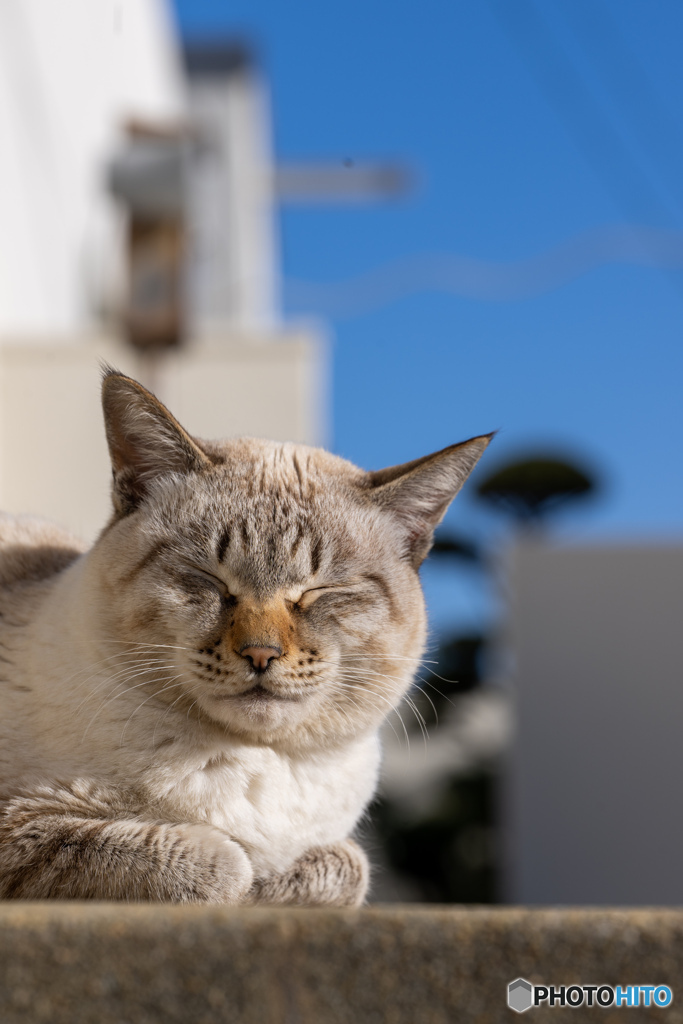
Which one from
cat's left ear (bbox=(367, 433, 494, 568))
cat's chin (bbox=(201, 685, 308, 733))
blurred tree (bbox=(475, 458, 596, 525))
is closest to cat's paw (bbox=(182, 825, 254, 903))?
cat's chin (bbox=(201, 685, 308, 733))

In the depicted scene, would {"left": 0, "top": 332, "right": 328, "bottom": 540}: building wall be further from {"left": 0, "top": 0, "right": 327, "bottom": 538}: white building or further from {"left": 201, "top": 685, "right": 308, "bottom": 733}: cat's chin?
{"left": 201, "top": 685, "right": 308, "bottom": 733}: cat's chin

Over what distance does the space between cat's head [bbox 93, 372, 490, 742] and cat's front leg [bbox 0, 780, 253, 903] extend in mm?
229

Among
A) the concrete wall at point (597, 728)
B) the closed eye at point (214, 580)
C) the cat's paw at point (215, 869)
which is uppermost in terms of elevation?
the closed eye at point (214, 580)

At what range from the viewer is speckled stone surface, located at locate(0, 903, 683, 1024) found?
1.11 metres

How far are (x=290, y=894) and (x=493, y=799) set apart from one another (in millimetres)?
6244

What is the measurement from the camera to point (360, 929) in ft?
3.74

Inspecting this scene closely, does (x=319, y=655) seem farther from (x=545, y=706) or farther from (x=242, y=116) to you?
(x=242, y=116)

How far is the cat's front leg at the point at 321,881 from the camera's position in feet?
5.76

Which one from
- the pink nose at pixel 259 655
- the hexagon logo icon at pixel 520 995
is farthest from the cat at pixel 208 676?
the hexagon logo icon at pixel 520 995

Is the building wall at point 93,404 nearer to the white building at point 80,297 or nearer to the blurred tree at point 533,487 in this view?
→ the white building at point 80,297

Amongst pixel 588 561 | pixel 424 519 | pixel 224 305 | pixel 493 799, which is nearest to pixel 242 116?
pixel 224 305

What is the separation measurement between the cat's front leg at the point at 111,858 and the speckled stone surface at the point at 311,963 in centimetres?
43

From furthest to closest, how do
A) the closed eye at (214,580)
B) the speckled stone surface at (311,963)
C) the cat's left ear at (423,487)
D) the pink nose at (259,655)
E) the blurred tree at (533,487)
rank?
1. the blurred tree at (533,487)
2. the cat's left ear at (423,487)
3. the closed eye at (214,580)
4. the pink nose at (259,655)
5. the speckled stone surface at (311,963)

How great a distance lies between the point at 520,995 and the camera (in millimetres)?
1126
